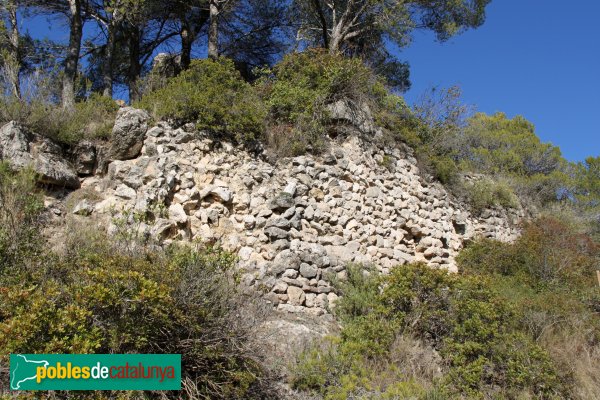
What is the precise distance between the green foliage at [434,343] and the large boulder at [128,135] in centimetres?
418

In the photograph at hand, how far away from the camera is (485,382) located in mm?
5277

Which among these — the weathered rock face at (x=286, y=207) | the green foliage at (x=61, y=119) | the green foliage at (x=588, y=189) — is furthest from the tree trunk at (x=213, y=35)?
the green foliage at (x=588, y=189)

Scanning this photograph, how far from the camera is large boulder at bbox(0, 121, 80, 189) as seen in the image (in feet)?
21.2

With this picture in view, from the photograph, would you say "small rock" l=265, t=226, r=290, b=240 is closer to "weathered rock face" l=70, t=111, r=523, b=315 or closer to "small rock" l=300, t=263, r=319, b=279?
"weathered rock face" l=70, t=111, r=523, b=315

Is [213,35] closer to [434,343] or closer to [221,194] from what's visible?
[221,194]

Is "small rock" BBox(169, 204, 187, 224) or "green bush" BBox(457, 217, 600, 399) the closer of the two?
"green bush" BBox(457, 217, 600, 399)

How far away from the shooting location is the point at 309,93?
9.05 meters

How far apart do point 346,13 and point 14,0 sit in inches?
309

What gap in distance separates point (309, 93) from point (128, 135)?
11.8 feet

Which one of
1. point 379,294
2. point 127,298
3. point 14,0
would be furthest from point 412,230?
point 14,0

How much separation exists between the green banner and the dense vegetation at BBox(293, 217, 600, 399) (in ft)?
Answer: 5.02

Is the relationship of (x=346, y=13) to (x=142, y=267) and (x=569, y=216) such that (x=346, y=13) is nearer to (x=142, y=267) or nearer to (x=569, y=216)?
(x=569, y=216)

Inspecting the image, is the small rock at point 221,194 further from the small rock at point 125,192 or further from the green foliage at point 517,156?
the green foliage at point 517,156

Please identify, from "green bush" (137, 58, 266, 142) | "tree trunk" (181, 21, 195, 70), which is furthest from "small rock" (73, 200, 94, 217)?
"tree trunk" (181, 21, 195, 70)
